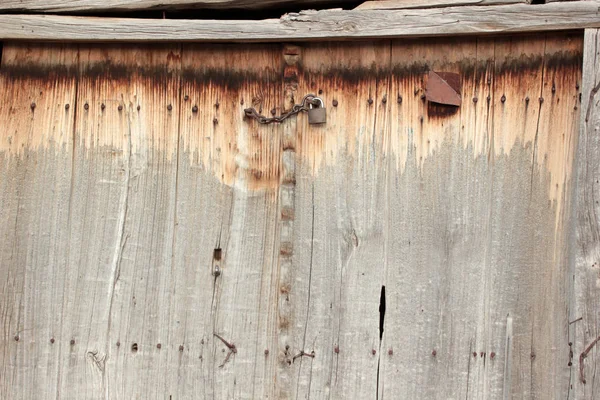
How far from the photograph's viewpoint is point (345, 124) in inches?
131

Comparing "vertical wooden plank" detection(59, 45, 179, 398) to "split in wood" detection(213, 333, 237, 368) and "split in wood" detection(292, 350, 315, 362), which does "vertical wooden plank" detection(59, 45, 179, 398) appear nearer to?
"split in wood" detection(213, 333, 237, 368)

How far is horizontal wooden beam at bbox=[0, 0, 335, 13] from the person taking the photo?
3309mm

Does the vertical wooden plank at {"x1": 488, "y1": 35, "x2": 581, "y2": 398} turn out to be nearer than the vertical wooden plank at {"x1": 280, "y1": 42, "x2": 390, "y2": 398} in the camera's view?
Yes

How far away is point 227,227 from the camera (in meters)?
3.38

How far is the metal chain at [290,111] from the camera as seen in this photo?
334cm

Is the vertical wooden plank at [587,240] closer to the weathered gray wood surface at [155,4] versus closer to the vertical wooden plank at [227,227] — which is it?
the weathered gray wood surface at [155,4]

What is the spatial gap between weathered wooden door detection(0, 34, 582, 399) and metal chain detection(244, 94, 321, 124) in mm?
29

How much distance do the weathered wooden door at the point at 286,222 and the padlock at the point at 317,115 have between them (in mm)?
63

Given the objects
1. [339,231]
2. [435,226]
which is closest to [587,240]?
[435,226]

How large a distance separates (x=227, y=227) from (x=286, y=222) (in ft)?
0.83

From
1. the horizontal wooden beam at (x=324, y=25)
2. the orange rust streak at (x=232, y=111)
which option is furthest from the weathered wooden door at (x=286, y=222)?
the horizontal wooden beam at (x=324, y=25)

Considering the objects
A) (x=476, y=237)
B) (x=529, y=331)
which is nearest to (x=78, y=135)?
(x=476, y=237)

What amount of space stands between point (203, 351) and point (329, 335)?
1.74 ft

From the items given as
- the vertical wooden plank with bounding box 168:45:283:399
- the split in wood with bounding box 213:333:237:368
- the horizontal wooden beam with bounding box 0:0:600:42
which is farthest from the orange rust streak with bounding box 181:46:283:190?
the split in wood with bounding box 213:333:237:368
